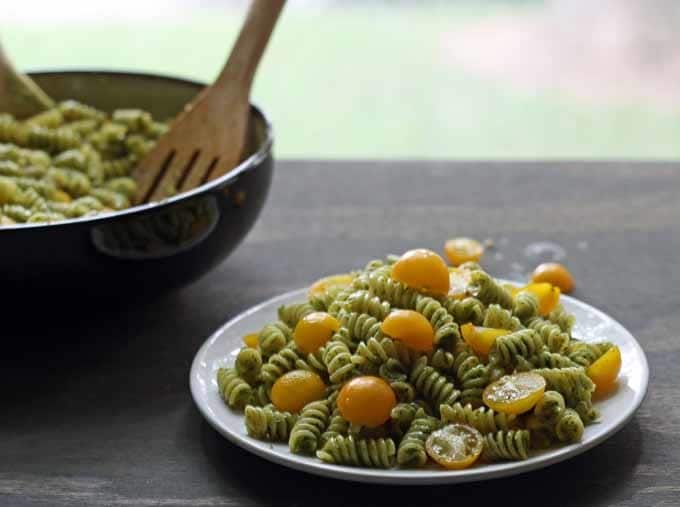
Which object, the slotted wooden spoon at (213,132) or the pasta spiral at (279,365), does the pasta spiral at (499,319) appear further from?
the slotted wooden spoon at (213,132)

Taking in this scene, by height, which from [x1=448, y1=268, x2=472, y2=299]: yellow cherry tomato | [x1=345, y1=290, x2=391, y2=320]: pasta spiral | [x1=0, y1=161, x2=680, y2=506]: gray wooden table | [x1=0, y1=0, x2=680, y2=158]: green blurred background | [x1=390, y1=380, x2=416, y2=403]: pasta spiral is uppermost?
[x1=448, y1=268, x2=472, y2=299]: yellow cherry tomato

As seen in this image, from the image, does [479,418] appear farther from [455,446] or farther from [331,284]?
[331,284]

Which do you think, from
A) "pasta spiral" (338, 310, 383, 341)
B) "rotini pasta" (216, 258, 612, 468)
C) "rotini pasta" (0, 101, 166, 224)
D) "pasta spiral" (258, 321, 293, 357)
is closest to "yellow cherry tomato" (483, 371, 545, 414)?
"rotini pasta" (216, 258, 612, 468)

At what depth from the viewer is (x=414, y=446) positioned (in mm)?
1000

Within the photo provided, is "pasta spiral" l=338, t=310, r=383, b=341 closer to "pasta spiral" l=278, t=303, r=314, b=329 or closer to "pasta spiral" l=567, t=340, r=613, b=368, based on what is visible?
"pasta spiral" l=278, t=303, r=314, b=329

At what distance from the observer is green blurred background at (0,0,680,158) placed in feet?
14.5

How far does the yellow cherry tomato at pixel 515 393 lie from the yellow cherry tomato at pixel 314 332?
165 millimetres

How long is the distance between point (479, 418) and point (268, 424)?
18 centimetres

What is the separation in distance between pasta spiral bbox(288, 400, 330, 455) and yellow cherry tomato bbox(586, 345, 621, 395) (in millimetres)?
247

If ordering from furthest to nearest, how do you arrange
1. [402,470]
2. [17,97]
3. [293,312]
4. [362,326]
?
[17,97] → [293,312] → [362,326] → [402,470]

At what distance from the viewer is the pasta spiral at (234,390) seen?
1.12 m

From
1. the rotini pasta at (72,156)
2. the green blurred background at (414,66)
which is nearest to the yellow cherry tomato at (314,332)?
the rotini pasta at (72,156)

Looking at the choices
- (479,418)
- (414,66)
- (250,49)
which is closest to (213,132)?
(250,49)

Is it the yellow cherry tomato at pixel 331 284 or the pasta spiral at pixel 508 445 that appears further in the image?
the yellow cherry tomato at pixel 331 284
